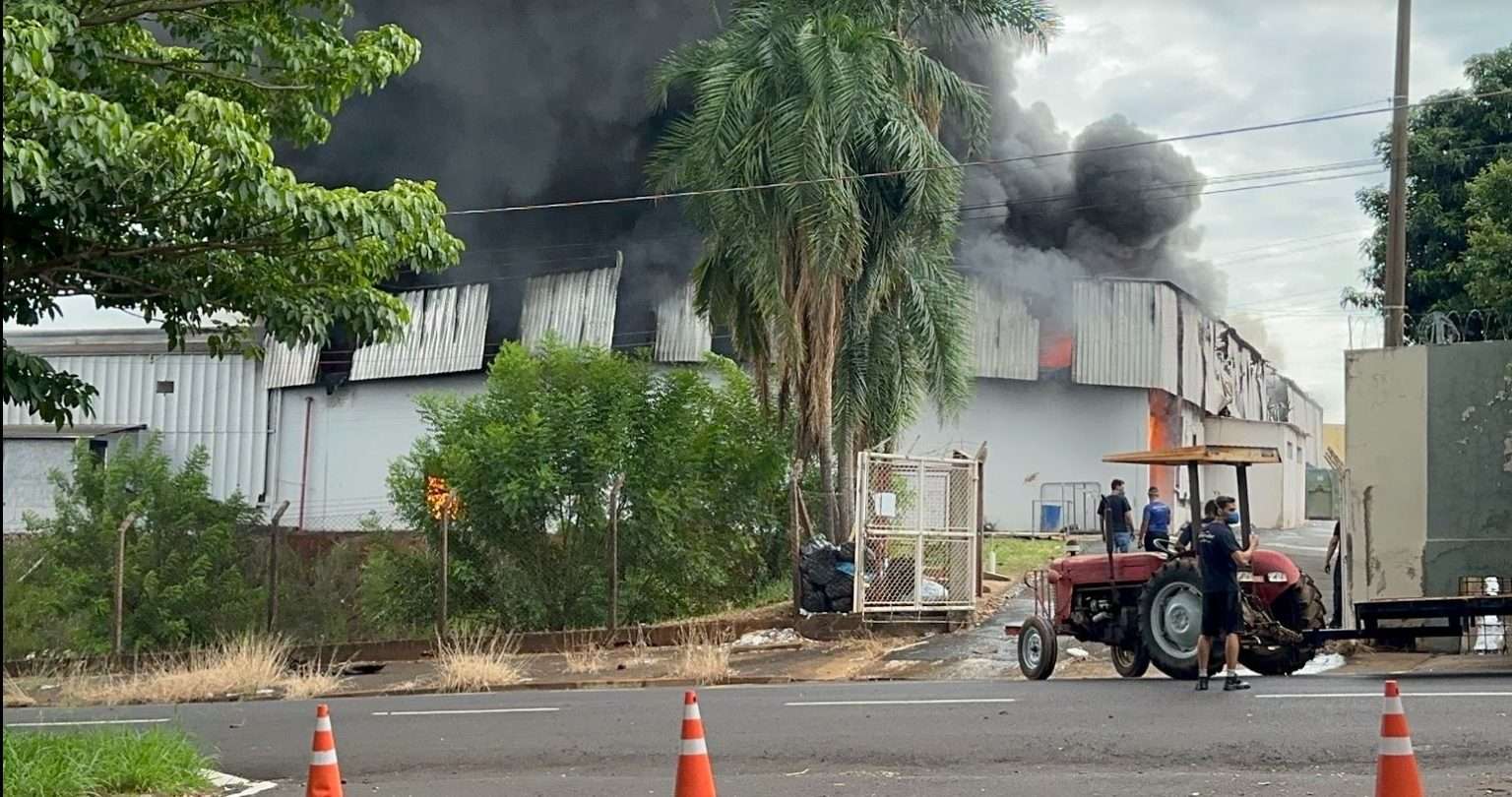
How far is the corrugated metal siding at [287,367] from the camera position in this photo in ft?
142

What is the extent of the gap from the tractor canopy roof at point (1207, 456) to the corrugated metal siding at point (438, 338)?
28.2 meters

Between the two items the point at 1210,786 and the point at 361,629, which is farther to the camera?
the point at 361,629

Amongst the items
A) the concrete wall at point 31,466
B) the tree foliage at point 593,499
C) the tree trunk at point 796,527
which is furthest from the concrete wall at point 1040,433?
the concrete wall at point 31,466

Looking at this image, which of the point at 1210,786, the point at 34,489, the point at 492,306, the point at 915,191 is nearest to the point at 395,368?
the point at 492,306

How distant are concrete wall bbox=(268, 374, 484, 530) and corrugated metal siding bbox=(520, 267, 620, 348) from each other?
2.16 meters

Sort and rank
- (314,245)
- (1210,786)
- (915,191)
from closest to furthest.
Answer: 1. (1210,786)
2. (314,245)
3. (915,191)

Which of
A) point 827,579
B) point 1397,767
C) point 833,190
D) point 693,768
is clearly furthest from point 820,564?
point 1397,767

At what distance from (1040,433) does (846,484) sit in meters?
20.9

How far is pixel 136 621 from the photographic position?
2502 cm

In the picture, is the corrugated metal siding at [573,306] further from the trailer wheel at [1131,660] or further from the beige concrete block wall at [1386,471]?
the beige concrete block wall at [1386,471]

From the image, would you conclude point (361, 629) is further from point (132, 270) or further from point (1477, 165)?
point (1477, 165)

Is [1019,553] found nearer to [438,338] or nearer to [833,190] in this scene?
[833,190]

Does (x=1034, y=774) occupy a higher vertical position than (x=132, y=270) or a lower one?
lower

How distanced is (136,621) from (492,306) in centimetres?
1811
